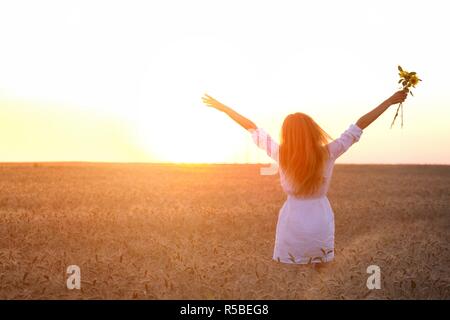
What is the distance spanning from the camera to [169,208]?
13.5 meters

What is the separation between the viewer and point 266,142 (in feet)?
18.5

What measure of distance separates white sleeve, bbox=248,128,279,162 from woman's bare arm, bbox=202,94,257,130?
81mm

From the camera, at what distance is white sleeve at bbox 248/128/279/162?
5626mm

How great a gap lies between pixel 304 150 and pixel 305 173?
19cm

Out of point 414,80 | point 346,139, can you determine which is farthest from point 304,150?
point 414,80

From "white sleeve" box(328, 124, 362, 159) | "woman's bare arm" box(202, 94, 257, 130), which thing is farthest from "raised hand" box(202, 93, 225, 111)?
"white sleeve" box(328, 124, 362, 159)

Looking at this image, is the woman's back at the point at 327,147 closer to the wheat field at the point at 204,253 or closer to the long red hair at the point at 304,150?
the long red hair at the point at 304,150

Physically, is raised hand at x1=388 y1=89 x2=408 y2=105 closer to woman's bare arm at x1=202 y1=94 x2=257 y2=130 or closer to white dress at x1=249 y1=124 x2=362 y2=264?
white dress at x1=249 y1=124 x2=362 y2=264

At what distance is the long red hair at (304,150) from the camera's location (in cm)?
530

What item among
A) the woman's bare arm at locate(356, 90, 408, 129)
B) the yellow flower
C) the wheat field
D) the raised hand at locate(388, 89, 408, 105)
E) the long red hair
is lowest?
the wheat field

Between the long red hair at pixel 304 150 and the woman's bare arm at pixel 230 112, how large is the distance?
394mm
